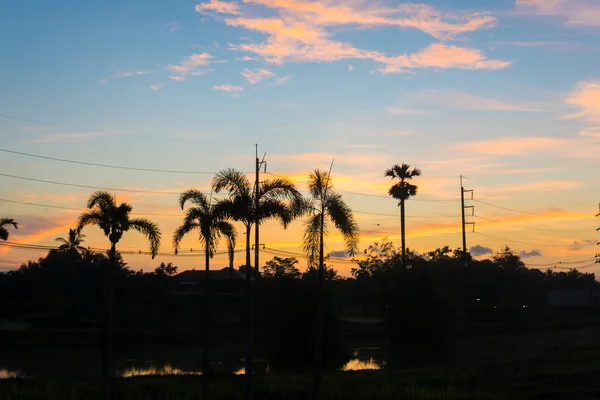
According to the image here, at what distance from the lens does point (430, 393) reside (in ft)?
105

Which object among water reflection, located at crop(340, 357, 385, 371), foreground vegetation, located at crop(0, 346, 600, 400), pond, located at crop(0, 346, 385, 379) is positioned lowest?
water reflection, located at crop(340, 357, 385, 371)

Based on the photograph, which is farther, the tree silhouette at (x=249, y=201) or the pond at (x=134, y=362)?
the pond at (x=134, y=362)

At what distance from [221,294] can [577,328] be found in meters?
52.6

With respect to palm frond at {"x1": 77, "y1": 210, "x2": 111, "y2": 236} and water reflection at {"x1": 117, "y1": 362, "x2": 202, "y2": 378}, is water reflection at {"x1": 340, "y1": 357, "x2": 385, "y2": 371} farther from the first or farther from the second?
palm frond at {"x1": 77, "y1": 210, "x2": 111, "y2": 236}

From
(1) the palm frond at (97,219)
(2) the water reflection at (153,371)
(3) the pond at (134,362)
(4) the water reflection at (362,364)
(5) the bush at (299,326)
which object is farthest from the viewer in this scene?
(5) the bush at (299,326)

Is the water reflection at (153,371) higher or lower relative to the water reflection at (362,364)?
higher

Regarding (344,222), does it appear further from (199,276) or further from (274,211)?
(199,276)

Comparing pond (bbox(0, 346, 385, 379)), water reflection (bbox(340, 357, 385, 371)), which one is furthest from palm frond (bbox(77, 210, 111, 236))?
water reflection (bbox(340, 357, 385, 371))

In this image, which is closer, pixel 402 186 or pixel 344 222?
pixel 344 222

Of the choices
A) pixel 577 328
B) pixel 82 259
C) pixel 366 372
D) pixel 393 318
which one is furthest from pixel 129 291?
pixel 577 328

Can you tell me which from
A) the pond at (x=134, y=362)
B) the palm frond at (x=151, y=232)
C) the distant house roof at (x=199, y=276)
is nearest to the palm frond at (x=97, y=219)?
the palm frond at (x=151, y=232)

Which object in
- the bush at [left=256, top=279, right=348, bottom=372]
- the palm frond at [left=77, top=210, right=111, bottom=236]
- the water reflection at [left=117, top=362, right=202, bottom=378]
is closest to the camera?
the palm frond at [left=77, top=210, right=111, bottom=236]

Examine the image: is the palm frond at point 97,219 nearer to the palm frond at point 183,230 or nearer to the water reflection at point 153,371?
the palm frond at point 183,230

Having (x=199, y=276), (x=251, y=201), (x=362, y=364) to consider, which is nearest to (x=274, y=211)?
(x=251, y=201)
